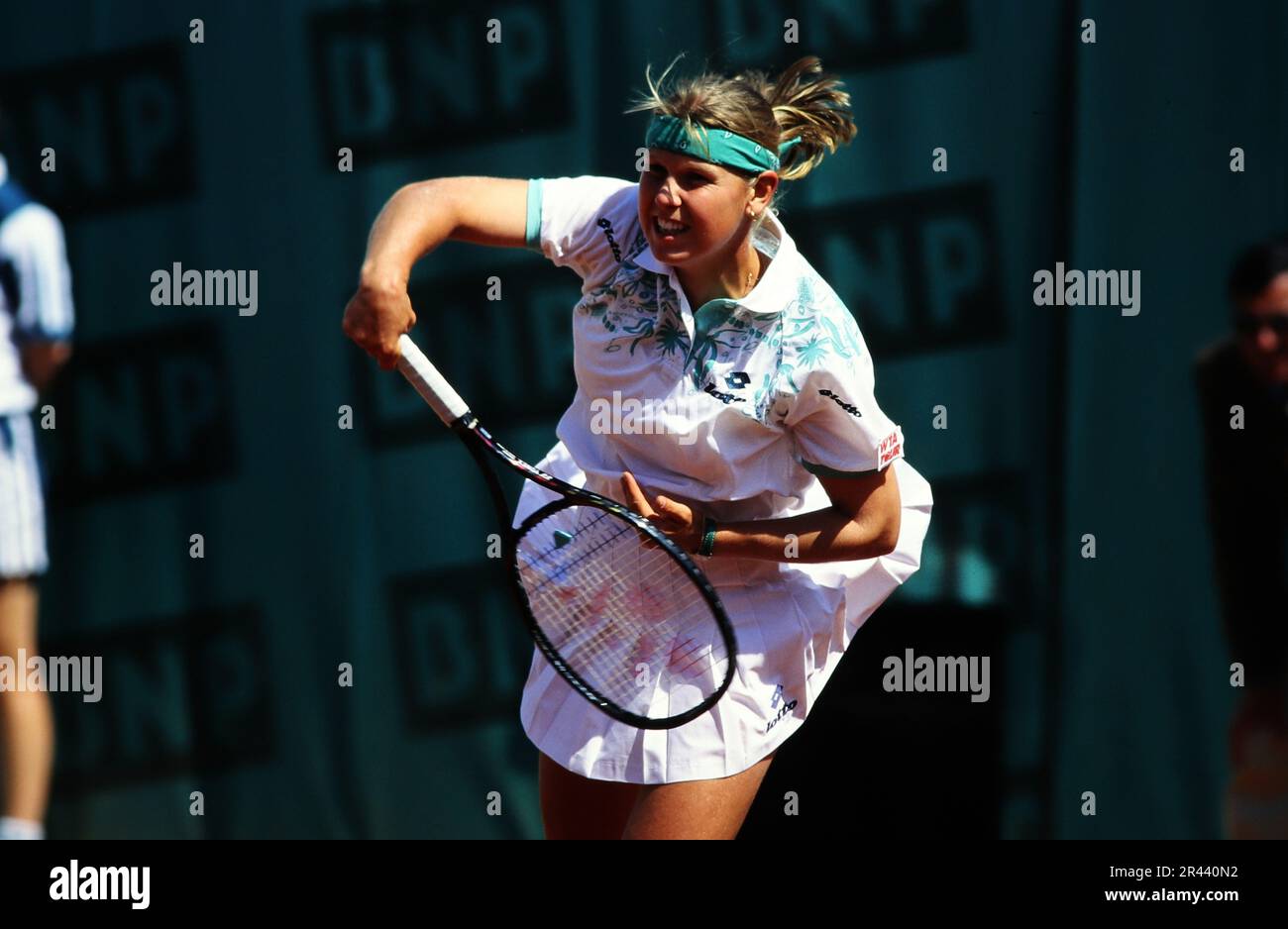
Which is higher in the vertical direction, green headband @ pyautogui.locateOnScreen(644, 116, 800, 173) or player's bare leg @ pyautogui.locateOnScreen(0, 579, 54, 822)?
green headband @ pyautogui.locateOnScreen(644, 116, 800, 173)

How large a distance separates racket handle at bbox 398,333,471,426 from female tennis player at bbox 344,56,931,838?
0.50 ft

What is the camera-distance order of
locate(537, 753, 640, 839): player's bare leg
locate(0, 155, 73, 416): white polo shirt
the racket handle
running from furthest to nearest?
1. locate(0, 155, 73, 416): white polo shirt
2. locate(537, 753, 640, 839): player's bare leg
3. the racket handle

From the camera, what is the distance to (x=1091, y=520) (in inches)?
151

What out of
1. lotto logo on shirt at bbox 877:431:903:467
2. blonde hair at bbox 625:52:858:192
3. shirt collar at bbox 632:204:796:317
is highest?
blonde hair at bbox 625:52:858:192

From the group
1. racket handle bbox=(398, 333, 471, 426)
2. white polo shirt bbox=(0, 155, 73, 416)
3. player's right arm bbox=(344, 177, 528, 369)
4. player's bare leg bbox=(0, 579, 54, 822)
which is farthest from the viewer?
player's bare leg bbox=(0, 579, 54, 822)

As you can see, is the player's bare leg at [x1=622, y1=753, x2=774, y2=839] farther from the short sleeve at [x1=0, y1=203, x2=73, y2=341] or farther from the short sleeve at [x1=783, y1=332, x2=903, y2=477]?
the short sleeve at [x1=0, y1=203, x2=73, y2=341]

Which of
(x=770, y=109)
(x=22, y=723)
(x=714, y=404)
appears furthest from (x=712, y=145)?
(x=22, y=723)

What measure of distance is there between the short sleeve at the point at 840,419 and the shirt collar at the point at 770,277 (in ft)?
0.40

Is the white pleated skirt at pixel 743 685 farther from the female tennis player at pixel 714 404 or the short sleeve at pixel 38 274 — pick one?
the short sleeve at pixel 38 274

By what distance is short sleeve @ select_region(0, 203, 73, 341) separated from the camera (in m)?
3.79

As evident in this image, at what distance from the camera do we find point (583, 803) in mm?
2895

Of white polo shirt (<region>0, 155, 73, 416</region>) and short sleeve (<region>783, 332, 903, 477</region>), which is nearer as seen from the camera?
short sleeve (<region>783, 332, 903, 477</region>)

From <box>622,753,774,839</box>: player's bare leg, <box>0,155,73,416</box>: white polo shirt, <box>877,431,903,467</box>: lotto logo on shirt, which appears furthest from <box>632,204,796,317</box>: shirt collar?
<box>0,155,73,416</box>: white polo shirt
